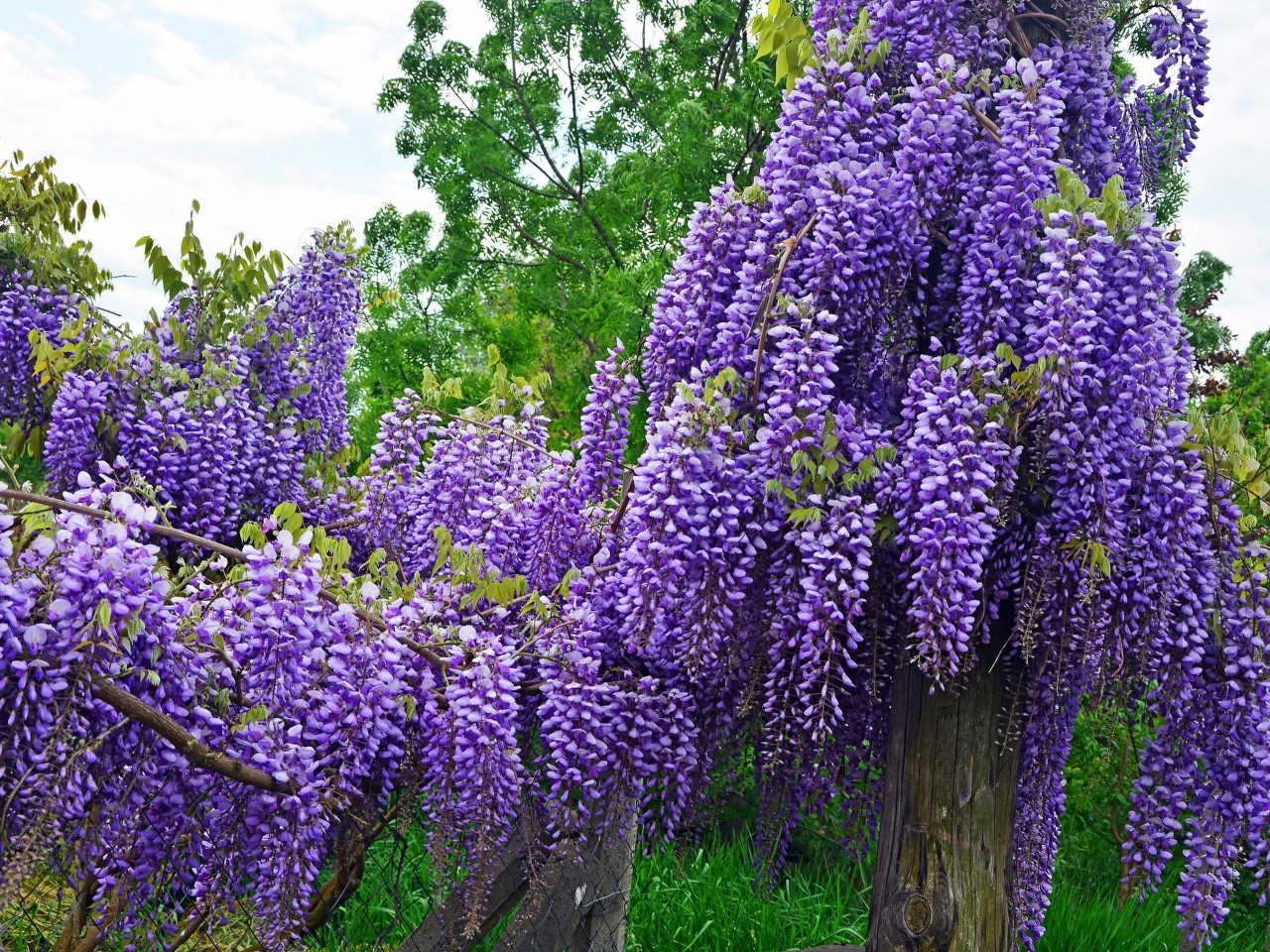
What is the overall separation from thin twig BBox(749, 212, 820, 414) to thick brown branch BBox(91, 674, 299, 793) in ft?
4.70

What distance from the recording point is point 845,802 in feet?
12.0

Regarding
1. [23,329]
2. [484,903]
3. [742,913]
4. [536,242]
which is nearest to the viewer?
[484,903]

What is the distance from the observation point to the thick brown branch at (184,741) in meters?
2.02

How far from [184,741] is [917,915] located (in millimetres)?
1985

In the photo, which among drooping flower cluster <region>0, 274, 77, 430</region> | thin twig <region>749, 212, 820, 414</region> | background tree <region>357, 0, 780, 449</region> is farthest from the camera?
background tree <region>357, 0, 780, 449</region>

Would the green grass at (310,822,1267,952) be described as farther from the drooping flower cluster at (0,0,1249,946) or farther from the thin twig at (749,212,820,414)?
the thin twig at (749,212,820,414)

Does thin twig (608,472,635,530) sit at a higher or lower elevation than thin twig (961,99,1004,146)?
lower

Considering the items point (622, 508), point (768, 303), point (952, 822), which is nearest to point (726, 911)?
point (952, 822)

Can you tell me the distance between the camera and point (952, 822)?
2.90 meters

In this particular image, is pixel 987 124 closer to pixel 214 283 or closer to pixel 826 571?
pixel 826 571

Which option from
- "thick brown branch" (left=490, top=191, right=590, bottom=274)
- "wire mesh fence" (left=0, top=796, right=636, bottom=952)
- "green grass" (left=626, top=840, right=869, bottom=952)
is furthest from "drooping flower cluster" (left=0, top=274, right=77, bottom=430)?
"thick brown branch" (left=490, top=191, right=590, bottom=274)

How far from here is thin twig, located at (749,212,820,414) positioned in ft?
8.39

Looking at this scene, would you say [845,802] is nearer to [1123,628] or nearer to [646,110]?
[1123,628]

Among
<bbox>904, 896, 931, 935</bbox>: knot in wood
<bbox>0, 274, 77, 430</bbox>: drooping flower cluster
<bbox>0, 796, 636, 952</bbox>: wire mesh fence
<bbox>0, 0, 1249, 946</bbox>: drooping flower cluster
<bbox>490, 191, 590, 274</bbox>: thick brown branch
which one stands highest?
<bbox>490, 191, 590, 274</bbox>: thick brown branch
